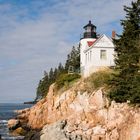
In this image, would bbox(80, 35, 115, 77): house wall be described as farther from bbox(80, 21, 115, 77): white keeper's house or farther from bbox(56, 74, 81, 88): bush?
bbox(56, 74, 81, 88): bush

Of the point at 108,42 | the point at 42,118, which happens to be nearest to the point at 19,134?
the point at 42,118

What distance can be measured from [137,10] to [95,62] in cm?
1458

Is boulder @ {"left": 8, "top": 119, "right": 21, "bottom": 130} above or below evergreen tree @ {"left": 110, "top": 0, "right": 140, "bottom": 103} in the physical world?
below

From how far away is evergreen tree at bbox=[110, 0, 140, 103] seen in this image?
105 feet

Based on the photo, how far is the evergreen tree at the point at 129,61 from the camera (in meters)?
32.0

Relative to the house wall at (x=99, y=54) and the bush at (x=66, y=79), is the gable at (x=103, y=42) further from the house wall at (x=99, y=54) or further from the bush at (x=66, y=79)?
the bush at (x=66, y=79)

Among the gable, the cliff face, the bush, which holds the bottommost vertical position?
the cliff face

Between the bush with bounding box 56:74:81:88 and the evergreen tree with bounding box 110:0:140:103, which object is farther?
the bush with bounding box 56:74:81:88

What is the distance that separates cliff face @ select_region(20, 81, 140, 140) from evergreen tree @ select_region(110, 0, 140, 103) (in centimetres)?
104

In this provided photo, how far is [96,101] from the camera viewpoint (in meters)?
36.7

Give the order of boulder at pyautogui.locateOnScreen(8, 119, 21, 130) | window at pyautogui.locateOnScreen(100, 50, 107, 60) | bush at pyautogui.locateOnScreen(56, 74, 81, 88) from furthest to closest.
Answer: boulder at pyautogui.locateOnScreen(8, 119, 21, 130) → window at pyautogui.locateOnScreen(100, 50, 107, 60) → bush at pyautogui.locateOnScreen(56, 74, 81, 88)

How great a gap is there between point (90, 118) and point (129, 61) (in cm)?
674

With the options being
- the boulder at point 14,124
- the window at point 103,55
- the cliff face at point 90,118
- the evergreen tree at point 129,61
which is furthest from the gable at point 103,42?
the boulder at point 14,124

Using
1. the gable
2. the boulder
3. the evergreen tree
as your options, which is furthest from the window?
the boulder
